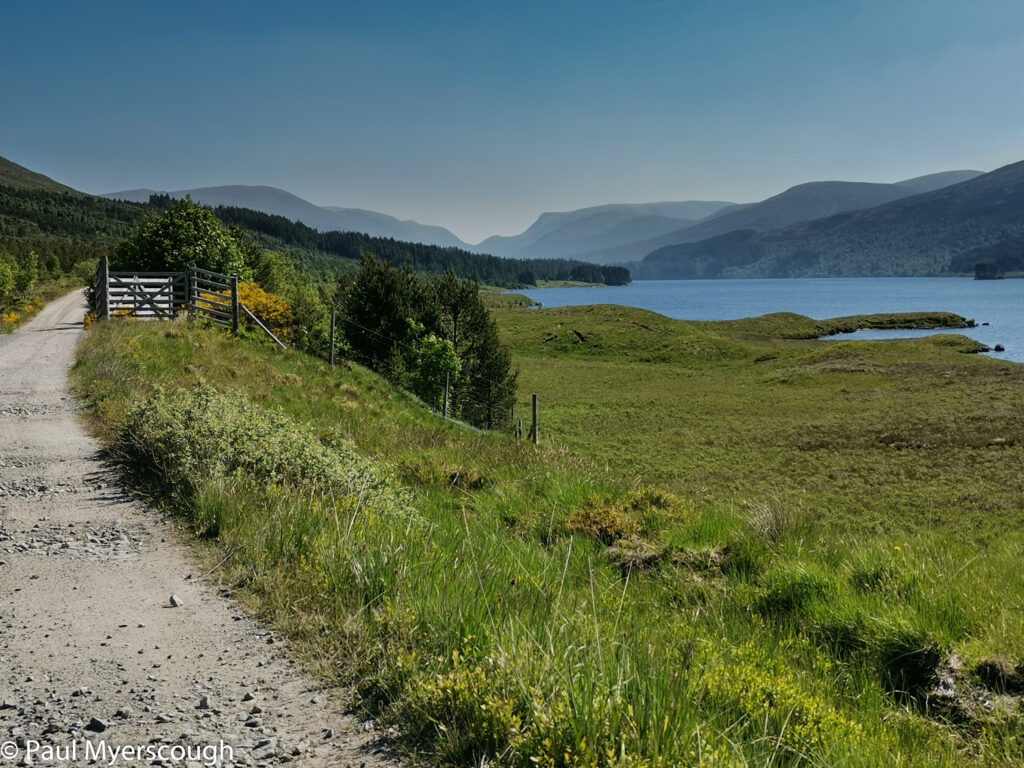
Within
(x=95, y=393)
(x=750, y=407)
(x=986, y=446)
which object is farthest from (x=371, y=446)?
(x=750, y=407)

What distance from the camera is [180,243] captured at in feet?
131

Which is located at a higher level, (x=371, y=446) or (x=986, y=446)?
(x=371, y=446)

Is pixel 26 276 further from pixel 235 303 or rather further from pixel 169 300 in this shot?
pixel 235 303

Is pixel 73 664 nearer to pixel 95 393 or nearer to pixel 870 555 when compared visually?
pixel 870 555

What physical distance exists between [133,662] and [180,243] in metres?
42.4

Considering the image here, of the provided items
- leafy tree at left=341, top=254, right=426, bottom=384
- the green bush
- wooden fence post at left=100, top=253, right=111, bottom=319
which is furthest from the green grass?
wooden fence post at left=100, top=253, right=111, bottom=319

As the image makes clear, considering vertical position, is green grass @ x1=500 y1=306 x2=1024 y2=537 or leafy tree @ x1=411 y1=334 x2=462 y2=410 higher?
leafy tree @ x1=411 y1=334 x2=462 y2=410

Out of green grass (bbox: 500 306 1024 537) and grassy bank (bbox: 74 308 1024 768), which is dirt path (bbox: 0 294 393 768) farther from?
green grass (bbox: 500 306 1024 537)

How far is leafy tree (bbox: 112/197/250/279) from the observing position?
39750mm

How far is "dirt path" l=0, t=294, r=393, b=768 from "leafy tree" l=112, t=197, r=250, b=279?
125ft

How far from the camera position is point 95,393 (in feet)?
39.5

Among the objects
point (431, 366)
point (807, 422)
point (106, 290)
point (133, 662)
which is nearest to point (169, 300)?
point (106, 290)

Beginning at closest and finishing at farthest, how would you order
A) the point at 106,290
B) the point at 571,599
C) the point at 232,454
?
1. the point at 571,599
2. the point at 232,454
3. the point at 106,290

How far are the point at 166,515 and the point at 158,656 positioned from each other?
2954 millimetres
